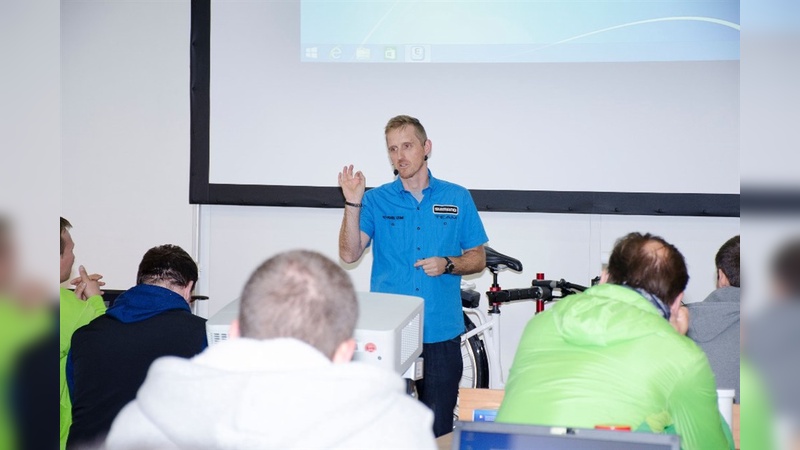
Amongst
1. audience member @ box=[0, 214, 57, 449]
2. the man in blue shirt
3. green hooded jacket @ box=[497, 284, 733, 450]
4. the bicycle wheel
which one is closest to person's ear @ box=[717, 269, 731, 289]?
the man in blue shirt

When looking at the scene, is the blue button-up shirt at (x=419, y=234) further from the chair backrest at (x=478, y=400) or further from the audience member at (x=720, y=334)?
the chair backrest at (x=478, y=400)

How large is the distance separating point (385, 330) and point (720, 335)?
1522 millimetres

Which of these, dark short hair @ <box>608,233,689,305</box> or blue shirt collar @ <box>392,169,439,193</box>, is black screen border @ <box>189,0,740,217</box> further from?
dark short hair @ <box>608,233,689,305</box>

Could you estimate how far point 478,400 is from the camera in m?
2.39

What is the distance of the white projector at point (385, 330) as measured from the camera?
181cm

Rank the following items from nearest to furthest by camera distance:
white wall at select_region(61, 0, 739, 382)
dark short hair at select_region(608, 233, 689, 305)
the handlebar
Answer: dark short hair at select_region(608, 233, 689, 305)
the handlebar
white wall at select_region(61, 0, 739, 382)

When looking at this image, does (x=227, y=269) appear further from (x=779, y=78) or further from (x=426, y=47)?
(x=779, y=78)

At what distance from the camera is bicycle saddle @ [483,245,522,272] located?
4.76 metres

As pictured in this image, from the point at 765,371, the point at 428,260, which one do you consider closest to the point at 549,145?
the point at 428,260

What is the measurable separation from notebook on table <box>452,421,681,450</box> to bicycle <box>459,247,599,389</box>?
327 cm

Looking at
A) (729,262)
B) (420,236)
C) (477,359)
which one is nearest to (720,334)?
(729,262)

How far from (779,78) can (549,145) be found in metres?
4.23

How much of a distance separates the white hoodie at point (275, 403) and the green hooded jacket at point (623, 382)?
0.72 metres

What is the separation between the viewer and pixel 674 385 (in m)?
1.91
